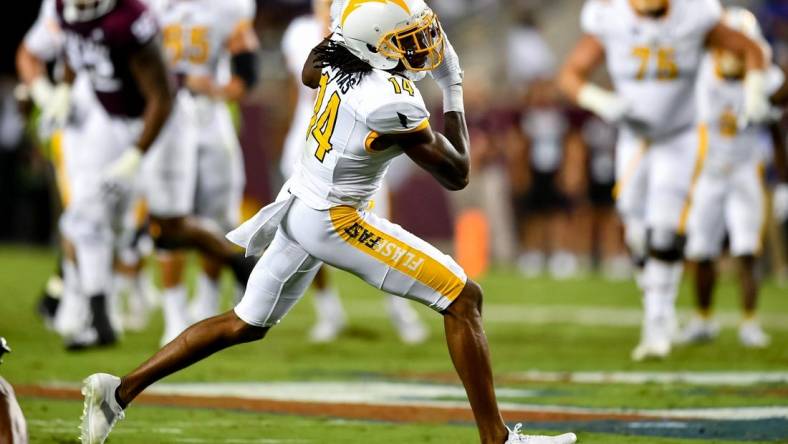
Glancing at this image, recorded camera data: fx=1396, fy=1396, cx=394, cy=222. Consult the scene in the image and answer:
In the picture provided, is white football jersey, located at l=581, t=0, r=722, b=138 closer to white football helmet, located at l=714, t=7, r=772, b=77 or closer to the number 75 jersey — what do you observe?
white football helmet, located at l=714, t=7, r=772, b=77

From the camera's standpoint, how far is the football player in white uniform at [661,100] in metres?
8.16

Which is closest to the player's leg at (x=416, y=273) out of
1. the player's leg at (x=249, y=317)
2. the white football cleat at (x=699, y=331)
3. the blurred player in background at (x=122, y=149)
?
the player's leg at (x=249, y=317)

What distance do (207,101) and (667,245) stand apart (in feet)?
9.96

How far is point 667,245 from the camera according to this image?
8.18 meters

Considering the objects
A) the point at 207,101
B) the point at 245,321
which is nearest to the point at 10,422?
the point at 245,321

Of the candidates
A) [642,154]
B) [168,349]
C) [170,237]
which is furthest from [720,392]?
[170,237]

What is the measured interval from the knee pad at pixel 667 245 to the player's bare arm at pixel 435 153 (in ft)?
12.3

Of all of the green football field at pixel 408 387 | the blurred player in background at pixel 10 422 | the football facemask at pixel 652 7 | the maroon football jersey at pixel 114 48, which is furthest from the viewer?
the football facemask at pixel 652 7

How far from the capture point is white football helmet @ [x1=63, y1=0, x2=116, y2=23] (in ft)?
26.0

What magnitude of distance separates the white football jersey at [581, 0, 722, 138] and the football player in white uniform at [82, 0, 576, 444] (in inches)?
142

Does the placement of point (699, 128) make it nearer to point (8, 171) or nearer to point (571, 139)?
point (571, 139)

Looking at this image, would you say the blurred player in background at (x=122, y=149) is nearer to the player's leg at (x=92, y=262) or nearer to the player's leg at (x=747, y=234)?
the player's leg at (x=92, y=262)

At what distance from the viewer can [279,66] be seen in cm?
2083

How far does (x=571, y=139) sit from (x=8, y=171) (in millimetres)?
8604
